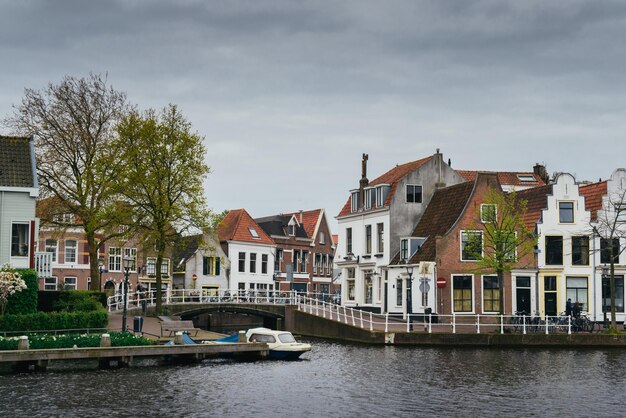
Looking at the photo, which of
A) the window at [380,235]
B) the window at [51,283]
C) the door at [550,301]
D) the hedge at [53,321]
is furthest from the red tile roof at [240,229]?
the hedge at [53,321]

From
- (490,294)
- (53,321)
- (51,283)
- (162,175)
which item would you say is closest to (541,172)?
(490,294)

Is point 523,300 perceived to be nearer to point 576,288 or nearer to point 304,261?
point 576,288

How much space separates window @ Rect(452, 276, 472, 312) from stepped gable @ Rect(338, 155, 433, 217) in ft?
34.5

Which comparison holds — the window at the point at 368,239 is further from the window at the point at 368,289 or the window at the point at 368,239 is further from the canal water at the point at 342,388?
the canal water at the point at 342,388

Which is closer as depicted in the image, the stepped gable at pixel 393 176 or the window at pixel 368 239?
the stepped gable at pixel 393 176

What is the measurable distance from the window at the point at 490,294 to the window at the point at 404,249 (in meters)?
6.98

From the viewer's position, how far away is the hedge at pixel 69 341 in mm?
35844

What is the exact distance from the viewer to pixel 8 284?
41.6 metres

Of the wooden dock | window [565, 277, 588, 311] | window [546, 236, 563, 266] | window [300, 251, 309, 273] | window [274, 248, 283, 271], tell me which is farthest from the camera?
window [300, 251, 309, 273]

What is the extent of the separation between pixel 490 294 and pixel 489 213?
20.5ft

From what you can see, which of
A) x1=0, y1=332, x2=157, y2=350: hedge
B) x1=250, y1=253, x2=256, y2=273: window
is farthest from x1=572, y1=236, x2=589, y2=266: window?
x1=250, y1=253, x2=256, y2=273: window

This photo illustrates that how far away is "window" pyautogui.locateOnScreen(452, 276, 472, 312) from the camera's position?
190 feet

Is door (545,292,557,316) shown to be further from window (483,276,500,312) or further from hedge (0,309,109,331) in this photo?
hedge (0,309,109,331)

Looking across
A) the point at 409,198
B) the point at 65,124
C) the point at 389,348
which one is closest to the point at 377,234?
the point at 409,198
